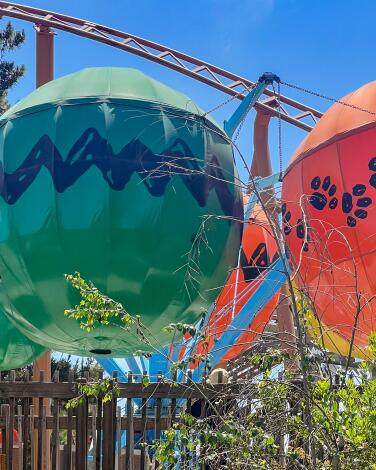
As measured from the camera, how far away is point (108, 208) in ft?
13.3

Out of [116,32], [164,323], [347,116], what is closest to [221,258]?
[164,323]

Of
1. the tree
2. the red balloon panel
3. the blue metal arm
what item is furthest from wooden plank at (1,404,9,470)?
the tree

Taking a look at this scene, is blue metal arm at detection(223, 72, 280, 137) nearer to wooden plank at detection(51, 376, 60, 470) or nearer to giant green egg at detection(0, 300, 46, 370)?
giant green egg at detection(0, 300, 46, 370)

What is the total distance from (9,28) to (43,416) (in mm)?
18716

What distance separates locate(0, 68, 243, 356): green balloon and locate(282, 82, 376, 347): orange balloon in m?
0.63

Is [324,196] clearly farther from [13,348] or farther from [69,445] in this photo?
[13,348]

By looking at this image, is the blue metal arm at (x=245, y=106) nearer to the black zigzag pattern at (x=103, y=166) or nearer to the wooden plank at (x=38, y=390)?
the black zigzag pattern at (x=103, y=166)

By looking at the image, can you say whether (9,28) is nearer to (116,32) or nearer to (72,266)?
(116,32)

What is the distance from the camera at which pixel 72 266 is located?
4.04 meters

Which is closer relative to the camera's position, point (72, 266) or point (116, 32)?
point (72, 266)

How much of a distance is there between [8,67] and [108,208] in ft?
61.4

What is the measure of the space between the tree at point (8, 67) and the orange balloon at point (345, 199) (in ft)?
57.0

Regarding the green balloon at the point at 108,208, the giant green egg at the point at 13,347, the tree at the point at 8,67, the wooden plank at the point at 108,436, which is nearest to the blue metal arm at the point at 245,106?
the green balloon at the point at 108,208

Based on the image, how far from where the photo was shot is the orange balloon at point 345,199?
4.63 meters
